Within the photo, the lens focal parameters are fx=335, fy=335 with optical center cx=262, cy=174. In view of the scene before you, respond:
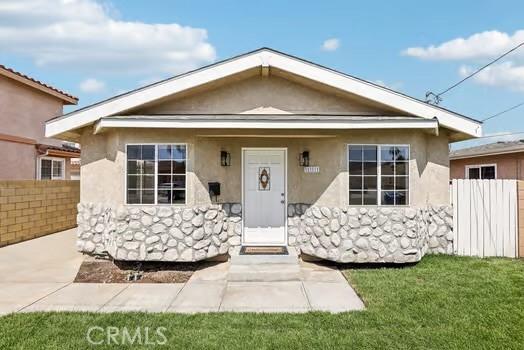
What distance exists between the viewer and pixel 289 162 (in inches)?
342

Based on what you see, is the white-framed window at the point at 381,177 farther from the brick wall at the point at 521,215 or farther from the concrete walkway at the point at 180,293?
the brick wall at the point at 521,215

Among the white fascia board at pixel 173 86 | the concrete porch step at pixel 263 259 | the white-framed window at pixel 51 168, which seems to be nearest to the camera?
the concrete porch step at pixel 263 259

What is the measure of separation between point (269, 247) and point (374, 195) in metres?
2.93

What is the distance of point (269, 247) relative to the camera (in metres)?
8.68

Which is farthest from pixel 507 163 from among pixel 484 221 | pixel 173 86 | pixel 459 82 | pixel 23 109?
pixel 23 109

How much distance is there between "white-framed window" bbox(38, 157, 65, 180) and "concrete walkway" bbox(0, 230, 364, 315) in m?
8.36

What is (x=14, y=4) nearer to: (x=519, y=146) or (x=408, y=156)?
(x=408, y=156)

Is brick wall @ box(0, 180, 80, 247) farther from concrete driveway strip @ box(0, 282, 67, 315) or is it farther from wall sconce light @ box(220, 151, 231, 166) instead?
wall sconce light @ box(220, 151, 231, 166)

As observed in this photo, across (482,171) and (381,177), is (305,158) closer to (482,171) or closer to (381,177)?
(381,177)

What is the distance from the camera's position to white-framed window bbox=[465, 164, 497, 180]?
51.5 feet

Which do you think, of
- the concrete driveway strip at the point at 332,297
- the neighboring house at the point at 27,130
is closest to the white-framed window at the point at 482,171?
the concrete driveway strip at the point at 332,297

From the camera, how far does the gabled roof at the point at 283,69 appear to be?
785 cm

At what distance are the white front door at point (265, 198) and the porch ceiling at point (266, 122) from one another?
148 centimetres

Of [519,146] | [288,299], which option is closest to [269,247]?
[288,299]
